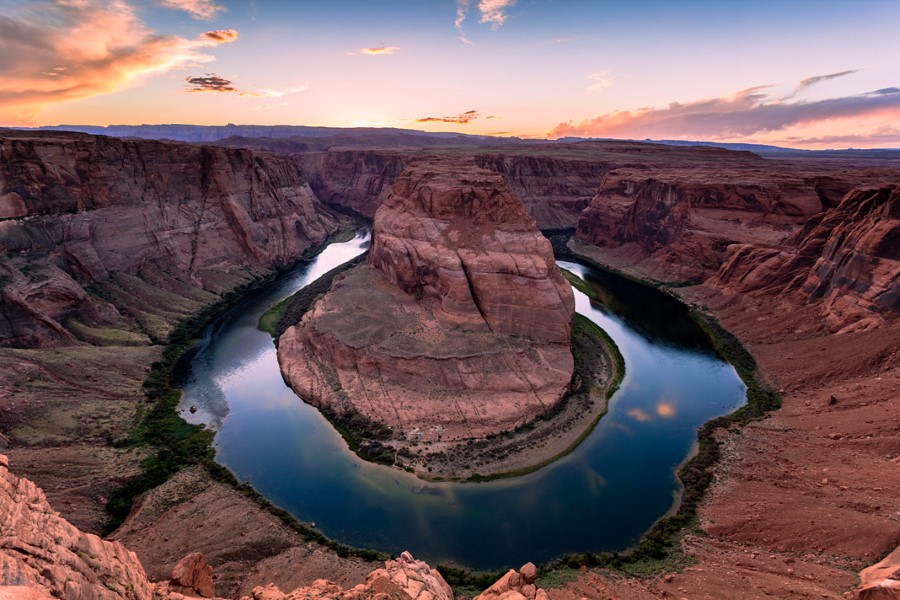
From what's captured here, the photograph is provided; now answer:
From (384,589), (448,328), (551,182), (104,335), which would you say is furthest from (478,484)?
(551,182)

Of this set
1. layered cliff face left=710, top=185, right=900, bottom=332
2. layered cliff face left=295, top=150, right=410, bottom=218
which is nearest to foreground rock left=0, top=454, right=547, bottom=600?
layered cliff face left=710, top=185, right=900, bottom=332

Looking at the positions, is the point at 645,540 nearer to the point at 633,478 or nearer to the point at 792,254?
the point at 633,478

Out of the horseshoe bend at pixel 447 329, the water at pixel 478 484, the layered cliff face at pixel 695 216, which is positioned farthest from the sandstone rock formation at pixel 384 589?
the layered cliff face at pixel 695 216

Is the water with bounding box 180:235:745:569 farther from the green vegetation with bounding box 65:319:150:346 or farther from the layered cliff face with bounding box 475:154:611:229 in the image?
the layered cliff face with bounding box 475:154:611:229

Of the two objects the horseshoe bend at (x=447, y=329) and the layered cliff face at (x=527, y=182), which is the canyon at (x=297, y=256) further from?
the layered cliff face at (x=527, y=182)

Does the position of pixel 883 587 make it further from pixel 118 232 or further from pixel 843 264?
pixel 118 232

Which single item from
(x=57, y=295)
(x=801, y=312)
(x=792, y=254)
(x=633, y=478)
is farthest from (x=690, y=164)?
(x=57, y=295)
